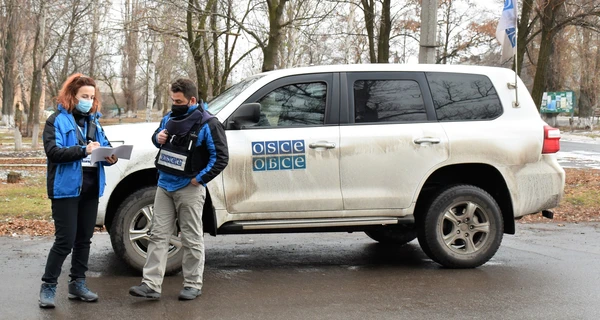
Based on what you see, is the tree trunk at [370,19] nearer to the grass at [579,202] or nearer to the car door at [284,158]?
the grass at [579,202]

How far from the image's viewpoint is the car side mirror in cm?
573

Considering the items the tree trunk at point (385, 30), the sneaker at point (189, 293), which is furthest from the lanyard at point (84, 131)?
the tree trunk at point (385, 30)

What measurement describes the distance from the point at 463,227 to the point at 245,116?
2.41 m

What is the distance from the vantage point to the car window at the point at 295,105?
6125 millimetres

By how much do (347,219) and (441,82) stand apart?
1.71 meters

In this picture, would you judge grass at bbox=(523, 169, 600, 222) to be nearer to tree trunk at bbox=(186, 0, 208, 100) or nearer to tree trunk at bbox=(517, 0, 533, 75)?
tree trunk at bbox=(517, 0, 533, 75)

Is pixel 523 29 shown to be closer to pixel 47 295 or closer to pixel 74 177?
pixel 74 177

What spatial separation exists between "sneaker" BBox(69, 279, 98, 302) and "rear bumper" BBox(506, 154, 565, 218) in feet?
13.0

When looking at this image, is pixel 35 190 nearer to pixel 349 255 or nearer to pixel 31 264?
pixel 31 264

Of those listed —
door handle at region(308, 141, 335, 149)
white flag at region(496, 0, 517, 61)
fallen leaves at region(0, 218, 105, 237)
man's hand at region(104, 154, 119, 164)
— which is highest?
white flag at region(496, 0, 517, 61)

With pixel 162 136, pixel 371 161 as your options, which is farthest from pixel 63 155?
pixel 371 161

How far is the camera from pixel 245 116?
576cm

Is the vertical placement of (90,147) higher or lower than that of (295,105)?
lower

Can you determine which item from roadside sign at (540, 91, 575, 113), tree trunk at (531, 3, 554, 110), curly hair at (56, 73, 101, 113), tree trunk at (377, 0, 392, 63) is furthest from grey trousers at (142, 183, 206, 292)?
roadside sign at (540, 91, 575, 113)
